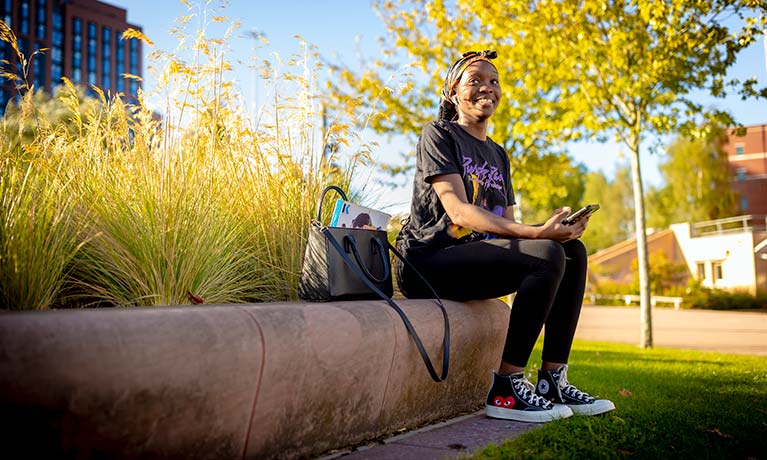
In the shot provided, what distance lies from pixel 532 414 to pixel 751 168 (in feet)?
151

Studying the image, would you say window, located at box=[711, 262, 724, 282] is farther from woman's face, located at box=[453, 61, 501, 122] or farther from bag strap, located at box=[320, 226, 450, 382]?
bag strap, located at box=[320, 226, 450, 382]

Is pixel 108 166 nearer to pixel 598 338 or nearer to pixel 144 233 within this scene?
pixel 144 233

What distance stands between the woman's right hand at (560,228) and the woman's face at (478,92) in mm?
598

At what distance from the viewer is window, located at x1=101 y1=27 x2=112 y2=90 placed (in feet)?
239

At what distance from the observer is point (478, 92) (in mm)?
2924

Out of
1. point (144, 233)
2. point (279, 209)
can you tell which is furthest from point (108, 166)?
point (279, 209)

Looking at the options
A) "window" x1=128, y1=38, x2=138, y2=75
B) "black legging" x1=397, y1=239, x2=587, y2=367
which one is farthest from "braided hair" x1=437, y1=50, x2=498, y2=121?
"window" x1=128, y1=38, x2=138, y2=75

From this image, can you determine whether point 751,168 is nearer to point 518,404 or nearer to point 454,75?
point 454,75

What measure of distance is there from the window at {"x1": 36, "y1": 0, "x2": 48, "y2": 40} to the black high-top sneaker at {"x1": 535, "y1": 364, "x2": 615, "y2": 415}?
7338 cm

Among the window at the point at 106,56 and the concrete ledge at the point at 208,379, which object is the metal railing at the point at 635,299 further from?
the window at the point at 106,56

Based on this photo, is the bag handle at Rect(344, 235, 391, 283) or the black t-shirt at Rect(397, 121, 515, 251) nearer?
the bag handle at Rect(344, 235, 391, 283)

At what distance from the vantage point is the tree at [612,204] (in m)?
44.2

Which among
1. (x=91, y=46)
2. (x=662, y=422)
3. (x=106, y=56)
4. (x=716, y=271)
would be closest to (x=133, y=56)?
(x=106, y=56)

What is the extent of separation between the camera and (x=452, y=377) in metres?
2.61
